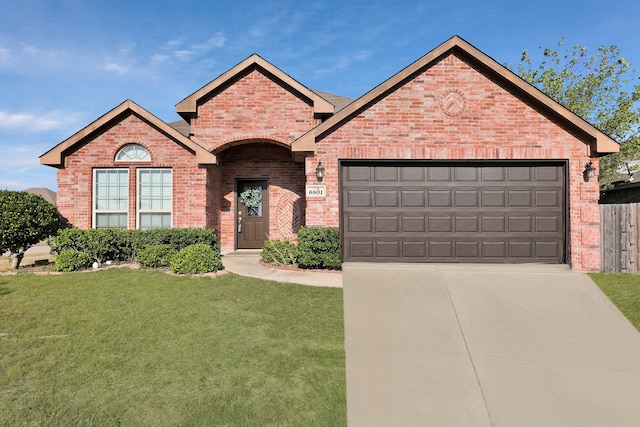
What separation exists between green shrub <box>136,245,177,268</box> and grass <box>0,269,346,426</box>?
186cm

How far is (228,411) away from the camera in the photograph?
309 centimetres

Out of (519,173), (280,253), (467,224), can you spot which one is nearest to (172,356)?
(280,253)

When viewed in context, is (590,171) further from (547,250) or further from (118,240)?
(118,240)

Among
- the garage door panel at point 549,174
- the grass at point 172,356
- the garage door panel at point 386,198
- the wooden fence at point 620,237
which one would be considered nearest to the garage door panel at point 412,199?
the garage door panel at point 386,198

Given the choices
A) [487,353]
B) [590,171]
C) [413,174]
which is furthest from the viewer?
[413,174]

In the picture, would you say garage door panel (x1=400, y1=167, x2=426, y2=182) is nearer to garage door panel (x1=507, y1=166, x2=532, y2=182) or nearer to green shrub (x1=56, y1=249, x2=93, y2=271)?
garage door panel (x1=507, y1=166, x2=532, y2=182)

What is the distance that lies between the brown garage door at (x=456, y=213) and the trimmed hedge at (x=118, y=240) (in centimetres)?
478

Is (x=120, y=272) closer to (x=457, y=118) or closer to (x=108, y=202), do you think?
(x=108, y=202)

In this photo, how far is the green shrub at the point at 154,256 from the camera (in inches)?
335

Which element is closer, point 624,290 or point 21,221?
point 624,290

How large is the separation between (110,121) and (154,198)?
107 inches

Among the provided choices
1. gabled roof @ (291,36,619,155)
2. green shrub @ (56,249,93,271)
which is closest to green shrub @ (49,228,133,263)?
green shrub @ (56,249,93,271)

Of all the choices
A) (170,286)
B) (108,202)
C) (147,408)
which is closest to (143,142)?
(108,202)

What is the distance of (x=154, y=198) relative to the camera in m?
10.4
